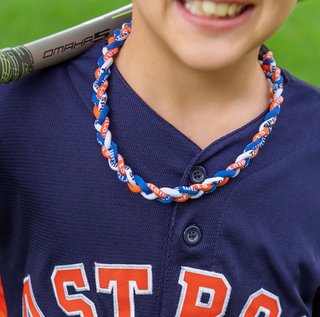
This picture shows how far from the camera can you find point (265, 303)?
34.6 inches

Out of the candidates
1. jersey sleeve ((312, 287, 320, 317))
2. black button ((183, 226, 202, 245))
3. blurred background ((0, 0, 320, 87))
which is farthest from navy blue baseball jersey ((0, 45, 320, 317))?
blurred background ((0, 0, 320, 87))

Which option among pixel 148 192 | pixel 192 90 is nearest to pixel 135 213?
pixel 148 192

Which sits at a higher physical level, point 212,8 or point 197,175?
point 212,8

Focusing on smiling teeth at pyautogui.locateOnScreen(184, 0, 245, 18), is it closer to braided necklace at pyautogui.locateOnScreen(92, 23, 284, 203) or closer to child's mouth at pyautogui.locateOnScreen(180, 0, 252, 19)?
child's mouth at pyautogui.locateOnScreen(180, 0, 252, 19)

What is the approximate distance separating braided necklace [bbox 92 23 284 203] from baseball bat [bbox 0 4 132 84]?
0.05m

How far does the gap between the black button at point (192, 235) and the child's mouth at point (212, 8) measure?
308mm

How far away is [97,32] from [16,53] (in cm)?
18

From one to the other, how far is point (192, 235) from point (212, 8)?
0.33 metres

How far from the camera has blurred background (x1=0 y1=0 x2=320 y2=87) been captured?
2.54 metres

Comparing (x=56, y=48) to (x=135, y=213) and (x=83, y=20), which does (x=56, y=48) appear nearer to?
(x=135, y=213)

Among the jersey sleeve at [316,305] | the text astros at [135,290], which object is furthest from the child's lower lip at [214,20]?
the jersey sleeve at [316,305]

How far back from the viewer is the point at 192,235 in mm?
819

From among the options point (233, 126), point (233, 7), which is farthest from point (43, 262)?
point (233, 7)

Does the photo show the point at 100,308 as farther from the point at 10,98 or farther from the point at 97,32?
the point at 97,32
